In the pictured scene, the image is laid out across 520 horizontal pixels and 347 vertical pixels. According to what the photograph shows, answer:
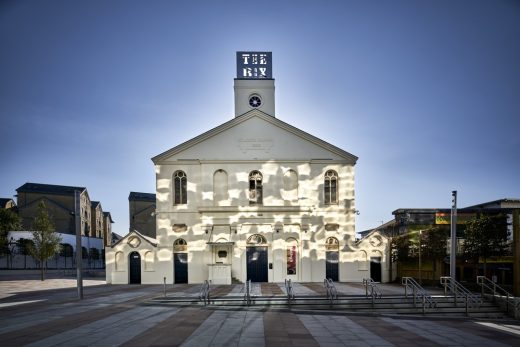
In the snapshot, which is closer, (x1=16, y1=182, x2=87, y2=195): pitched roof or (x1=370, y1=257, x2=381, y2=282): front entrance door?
(x1=370, y1=257, x2=381, y2=282): front entrance door

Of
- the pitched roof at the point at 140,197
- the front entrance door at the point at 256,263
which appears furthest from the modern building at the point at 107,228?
the front entrance door at the point at 256,263

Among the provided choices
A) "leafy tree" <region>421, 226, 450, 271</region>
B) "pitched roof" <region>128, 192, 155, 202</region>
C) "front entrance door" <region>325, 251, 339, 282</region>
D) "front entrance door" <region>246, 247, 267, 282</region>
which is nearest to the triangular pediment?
"front entrance door" <region>246, 247, 267, 282</region>

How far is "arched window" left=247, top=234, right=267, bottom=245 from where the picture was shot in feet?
94.1

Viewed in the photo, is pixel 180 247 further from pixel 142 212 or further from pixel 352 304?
pixel 142 212

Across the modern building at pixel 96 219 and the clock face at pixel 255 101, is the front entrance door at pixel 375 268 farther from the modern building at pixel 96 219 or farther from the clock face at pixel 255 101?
the modern building at pixel 96 219

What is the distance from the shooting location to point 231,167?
29.5 meters

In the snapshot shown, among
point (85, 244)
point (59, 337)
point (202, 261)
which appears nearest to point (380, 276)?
point (202, 261)

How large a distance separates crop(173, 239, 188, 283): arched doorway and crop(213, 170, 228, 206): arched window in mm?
4484

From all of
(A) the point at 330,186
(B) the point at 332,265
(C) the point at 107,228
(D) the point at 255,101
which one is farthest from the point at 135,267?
(C) the point at 107,228

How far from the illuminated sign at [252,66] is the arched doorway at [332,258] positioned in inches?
710

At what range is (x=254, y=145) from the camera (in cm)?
2989

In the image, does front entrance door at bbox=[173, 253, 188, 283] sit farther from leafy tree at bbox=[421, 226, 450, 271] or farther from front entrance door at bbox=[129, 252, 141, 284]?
leafy tree at bbox=[421, 226, 450, 271]

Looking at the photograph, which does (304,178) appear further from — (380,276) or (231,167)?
(380,276)

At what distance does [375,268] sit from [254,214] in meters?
11.2
